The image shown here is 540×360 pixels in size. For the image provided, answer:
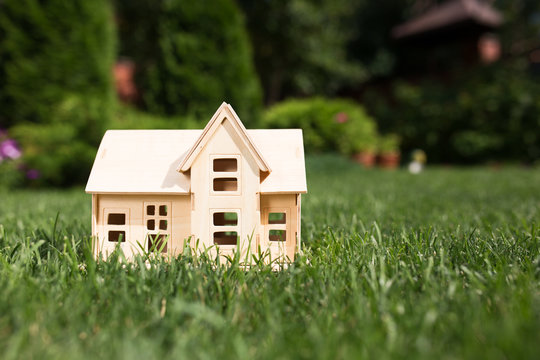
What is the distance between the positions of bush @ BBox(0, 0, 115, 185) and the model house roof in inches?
205

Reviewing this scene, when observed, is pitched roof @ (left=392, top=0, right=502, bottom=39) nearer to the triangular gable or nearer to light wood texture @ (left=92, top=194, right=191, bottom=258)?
the triangular gable

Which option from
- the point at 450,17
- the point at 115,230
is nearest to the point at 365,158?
the point at 450,17

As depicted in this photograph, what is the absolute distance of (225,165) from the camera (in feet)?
6.24

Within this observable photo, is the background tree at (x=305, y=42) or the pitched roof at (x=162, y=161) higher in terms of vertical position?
the background tree at (x=305, y=42)

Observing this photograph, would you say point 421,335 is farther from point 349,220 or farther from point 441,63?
point 441,63

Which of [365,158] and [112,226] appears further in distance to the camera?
[365,158]

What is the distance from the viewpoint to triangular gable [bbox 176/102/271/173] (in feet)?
5.59

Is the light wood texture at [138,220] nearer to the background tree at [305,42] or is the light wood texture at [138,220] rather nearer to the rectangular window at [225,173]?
the rectangular window at [225,173]

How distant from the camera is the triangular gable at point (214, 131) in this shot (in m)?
1.70

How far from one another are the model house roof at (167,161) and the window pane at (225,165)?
0.14 metres

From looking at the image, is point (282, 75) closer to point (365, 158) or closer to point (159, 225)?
point (365, 158)

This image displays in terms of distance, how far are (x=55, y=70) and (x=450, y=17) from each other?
636 inches

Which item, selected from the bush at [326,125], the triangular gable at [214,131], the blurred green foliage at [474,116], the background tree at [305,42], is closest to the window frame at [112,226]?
the triangular gable at [214,131]

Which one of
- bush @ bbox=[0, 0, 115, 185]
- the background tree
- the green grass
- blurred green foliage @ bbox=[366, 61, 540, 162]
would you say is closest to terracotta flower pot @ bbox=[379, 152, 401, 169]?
blurred green foliage @ bbox=[366, 61, 540, 162]
